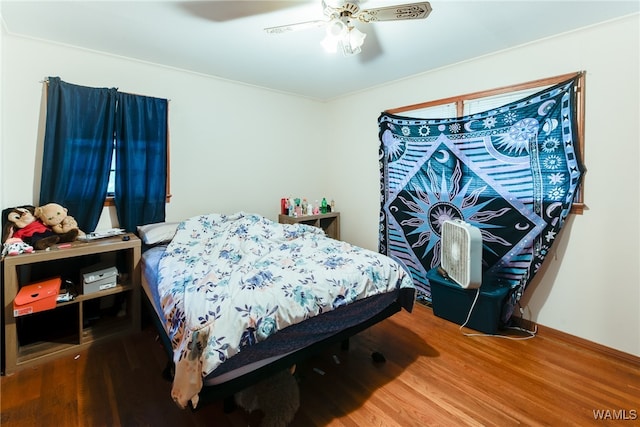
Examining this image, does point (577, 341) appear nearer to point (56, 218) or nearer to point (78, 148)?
point (56, 218)

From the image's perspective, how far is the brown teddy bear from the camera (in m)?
2.03

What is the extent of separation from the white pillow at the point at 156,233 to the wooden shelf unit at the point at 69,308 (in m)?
0.10

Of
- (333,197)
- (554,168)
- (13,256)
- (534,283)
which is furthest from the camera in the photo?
(333,197)

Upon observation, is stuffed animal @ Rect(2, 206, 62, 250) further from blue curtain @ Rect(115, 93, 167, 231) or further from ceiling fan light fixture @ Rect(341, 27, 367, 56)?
ceiling fan light fixture @ Rect(341, 27, 367, 56)

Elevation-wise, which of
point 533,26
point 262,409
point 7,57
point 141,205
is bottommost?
point 262,409

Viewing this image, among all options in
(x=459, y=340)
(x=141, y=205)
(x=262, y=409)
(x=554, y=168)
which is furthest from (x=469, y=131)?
(x=141, y=205)

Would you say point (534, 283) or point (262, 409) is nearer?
point (262, 409)

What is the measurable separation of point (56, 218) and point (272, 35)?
2113mm

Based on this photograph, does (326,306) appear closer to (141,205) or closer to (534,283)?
(534,283)

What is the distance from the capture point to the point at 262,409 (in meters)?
1.57

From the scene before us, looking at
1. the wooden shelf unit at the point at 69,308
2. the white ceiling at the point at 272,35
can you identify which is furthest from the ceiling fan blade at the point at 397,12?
the wooden shelf unit at the point at 69,308

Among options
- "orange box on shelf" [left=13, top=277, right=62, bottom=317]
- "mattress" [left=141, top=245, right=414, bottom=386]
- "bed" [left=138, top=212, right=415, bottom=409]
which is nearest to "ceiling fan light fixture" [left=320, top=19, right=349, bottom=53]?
"bed" [left=138, top=212, right=415, bottom=409]

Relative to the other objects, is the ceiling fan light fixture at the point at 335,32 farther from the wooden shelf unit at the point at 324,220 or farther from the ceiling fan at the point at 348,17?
the wooden shelf unit at the point at 324,220

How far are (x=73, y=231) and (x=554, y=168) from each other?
372 centimetres
